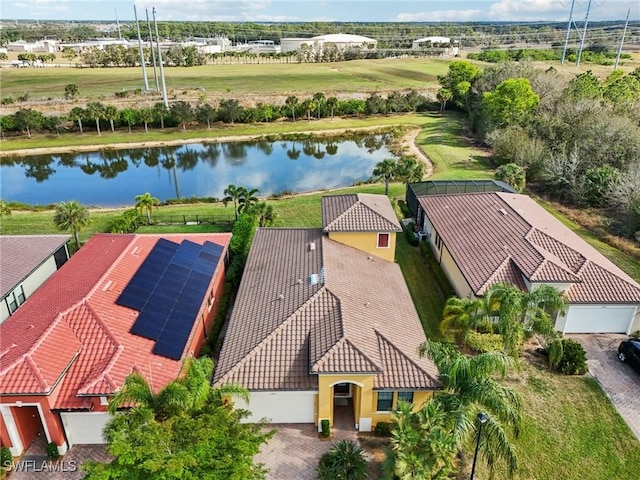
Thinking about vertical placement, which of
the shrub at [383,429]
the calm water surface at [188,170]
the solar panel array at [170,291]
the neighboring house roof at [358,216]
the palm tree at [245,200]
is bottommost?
the calm water surface at [188,170]

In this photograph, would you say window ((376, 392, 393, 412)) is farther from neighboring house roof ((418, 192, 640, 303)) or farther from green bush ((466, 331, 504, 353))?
neighboring house roof ((418, 192, 640, 303))

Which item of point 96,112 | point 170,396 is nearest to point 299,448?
point 170,396

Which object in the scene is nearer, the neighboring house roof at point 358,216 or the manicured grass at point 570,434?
the manicured grass at point 570,434

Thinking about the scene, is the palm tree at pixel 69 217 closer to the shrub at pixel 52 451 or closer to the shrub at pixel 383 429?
the shrub at pixel 52 451

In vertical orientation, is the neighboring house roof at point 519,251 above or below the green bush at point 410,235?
above

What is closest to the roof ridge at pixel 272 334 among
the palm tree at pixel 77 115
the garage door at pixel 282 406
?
the garage door at pixel 282 406

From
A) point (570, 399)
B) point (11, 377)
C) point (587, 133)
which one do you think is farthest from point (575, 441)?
point (587, 133)

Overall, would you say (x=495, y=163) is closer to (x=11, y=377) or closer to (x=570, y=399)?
(x=570, y=399)

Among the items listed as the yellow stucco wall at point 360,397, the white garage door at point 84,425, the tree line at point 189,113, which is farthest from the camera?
the tree line at point 189,113
